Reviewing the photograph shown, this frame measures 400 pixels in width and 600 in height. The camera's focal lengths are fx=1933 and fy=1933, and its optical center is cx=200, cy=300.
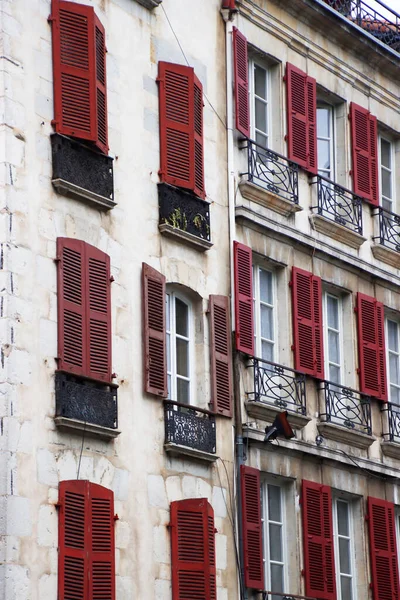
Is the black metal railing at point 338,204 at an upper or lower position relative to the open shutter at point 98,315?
upper

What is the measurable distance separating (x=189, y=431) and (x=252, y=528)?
1.84m

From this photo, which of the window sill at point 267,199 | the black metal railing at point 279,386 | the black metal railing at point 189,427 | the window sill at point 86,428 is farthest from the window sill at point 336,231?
the window sill at point 86,428

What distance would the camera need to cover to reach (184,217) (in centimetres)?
2734

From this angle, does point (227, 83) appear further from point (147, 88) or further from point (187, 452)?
point (187, 452)

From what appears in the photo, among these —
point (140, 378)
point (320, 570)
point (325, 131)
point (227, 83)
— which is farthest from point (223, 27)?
point (320, 570)

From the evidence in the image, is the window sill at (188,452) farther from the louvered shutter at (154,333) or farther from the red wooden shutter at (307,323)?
the red wooden shutter at (307,323)

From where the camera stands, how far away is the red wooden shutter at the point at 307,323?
29484 mm

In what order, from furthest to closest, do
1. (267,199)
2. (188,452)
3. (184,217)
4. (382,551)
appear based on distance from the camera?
(382,551)
(267,199)
(184,217)
(188,452)

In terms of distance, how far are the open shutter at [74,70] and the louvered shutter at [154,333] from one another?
221cm

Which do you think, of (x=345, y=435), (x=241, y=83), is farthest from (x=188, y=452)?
(x=241, y=83)

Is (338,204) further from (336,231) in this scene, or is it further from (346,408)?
(346,408)

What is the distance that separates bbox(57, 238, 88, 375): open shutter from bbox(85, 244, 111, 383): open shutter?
111 mm

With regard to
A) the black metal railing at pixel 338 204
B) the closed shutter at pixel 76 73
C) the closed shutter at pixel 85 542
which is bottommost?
the closed shutter at pixel 85 542

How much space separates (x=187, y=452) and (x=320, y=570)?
3643 millimetres
